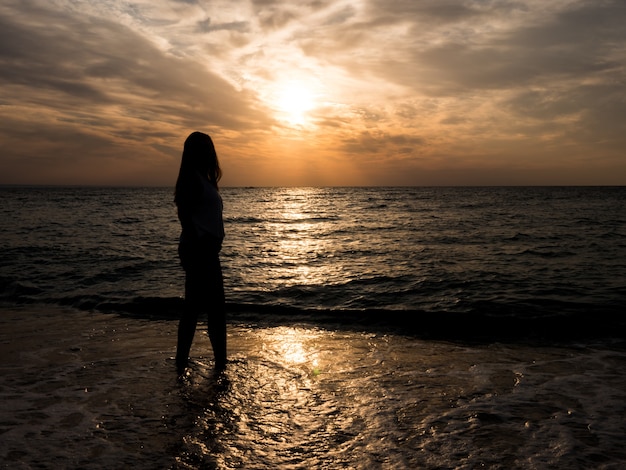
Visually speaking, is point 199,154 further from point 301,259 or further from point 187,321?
point 301,259

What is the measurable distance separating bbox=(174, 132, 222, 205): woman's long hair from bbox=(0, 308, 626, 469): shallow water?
2268mm

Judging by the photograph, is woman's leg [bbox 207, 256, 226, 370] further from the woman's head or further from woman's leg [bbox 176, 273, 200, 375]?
the woman's head

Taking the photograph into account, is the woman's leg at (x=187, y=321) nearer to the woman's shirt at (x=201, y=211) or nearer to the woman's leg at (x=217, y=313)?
the woman's leg at (x=217, y=313)

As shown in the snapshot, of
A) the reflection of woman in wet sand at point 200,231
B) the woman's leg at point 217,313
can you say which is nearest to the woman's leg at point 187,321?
the reflection of woman in wet sand at point 200,231

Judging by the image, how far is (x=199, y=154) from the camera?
210 inches

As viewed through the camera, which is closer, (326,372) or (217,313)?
(217,313)

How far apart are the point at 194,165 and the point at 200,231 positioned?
31.6 inches

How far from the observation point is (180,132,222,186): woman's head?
5309 mm

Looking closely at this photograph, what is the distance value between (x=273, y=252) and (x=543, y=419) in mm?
15979

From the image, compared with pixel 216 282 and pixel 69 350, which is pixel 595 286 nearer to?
Answer: pixel 216 282

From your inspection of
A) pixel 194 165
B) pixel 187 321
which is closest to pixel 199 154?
pixel 194 165

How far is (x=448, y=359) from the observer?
20.9ft

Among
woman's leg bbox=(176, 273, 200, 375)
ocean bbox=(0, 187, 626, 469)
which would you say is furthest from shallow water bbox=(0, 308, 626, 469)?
woman's leg bbox=(176, 273, 200, 375)

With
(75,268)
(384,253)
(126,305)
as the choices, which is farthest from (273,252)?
(126,305)
